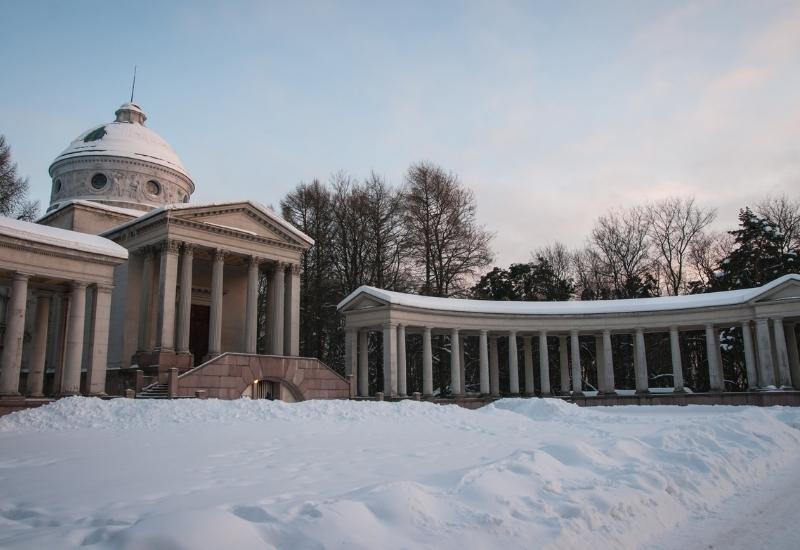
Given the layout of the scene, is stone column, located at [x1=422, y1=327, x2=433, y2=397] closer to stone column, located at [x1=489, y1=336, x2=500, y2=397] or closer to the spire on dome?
stone column, located at [x1=489, y1=336, x2=500, y2=397]

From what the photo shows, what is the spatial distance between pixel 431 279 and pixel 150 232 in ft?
80.2

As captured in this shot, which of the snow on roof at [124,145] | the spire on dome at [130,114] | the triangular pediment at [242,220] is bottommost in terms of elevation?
the triangular pediment at [242,220]

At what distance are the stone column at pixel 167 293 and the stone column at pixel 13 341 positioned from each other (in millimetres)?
8795

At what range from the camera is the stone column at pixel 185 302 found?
3484 cm

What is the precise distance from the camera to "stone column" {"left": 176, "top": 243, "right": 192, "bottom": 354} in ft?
114

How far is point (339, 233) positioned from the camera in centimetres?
5391

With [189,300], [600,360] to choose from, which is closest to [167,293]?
[189,300]

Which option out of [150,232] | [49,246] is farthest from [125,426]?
[150,232]

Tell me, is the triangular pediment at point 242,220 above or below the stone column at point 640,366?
above

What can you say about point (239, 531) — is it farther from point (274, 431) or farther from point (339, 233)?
point (339, 233)

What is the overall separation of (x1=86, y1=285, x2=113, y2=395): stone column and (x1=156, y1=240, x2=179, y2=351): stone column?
18.6 ft

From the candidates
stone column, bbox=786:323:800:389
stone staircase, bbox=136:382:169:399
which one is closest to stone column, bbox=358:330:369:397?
stone staircase, bbox=136:382:169:399

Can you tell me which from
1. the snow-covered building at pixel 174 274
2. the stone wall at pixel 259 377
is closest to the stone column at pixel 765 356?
the stone wall at pixel 259 377

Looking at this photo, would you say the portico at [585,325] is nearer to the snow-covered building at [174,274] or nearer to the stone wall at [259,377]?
the stone wall at [259,377]
